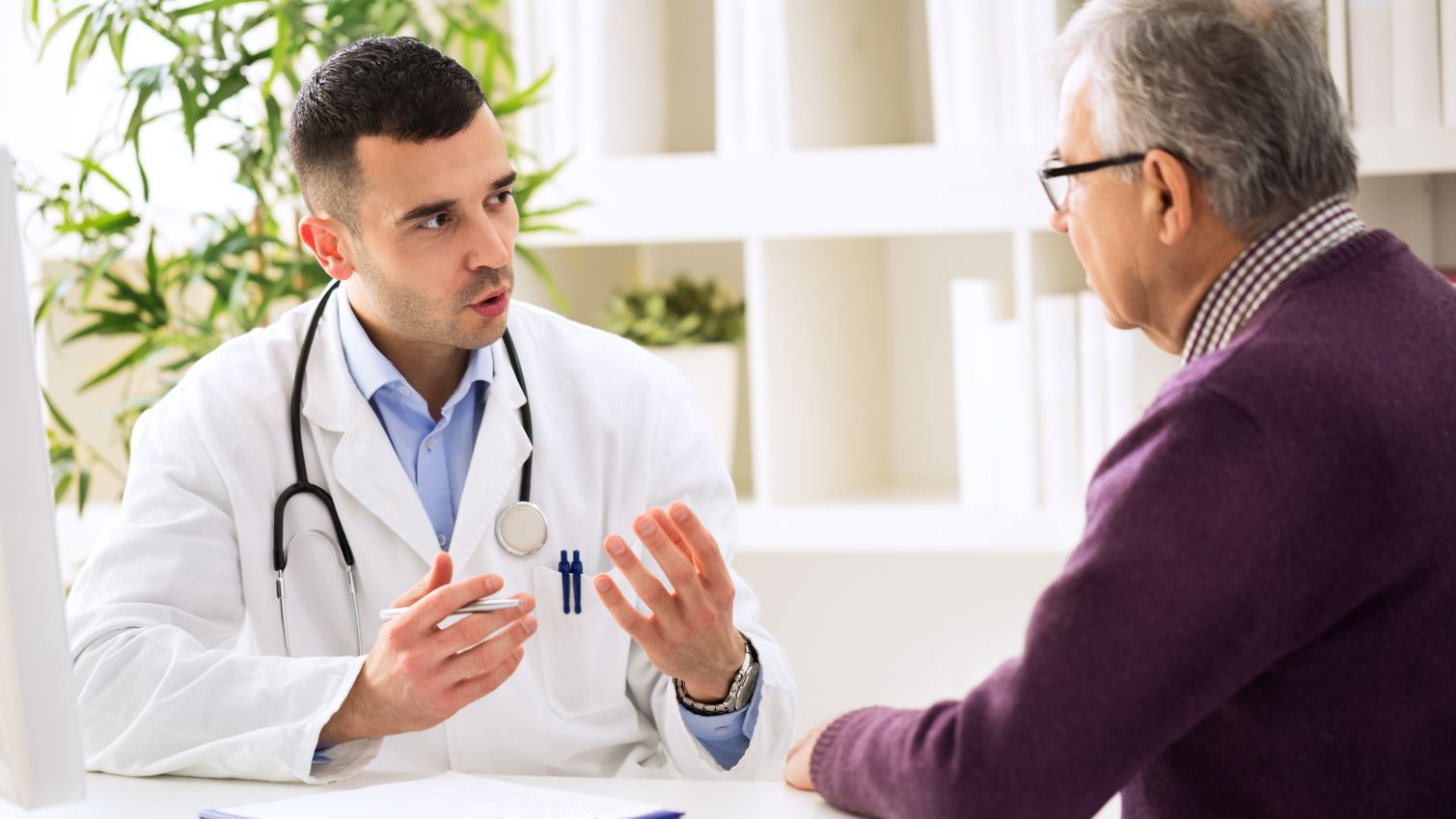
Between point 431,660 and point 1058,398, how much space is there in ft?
4.63

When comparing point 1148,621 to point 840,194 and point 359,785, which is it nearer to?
point 359,785

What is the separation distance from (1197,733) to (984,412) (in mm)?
→ 1510

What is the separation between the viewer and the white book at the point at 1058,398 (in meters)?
2.52

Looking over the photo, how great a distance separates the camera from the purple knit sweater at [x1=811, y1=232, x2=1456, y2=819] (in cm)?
102

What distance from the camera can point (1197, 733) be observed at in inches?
43.9

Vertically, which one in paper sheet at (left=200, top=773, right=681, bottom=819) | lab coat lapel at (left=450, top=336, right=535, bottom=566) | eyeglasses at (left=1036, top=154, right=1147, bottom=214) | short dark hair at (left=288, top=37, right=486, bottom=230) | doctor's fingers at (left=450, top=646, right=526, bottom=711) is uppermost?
short dark hair at (left=288, top=37, right=486, bottom=230)

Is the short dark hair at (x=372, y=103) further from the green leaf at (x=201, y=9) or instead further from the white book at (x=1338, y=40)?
the white book at (x=1338, y=40)

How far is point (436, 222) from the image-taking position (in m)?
1.85

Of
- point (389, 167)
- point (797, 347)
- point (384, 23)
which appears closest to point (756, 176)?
point (797, 347)

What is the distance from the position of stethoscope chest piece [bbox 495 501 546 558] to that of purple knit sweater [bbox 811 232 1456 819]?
30.6 inches

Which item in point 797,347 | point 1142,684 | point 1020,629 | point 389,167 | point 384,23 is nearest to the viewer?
point 1142,684

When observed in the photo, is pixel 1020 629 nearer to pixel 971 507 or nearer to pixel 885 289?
pixel 971 507

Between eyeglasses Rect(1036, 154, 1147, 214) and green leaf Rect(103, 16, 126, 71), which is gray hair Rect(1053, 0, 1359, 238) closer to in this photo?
eyeglasses Rect(1036, 154, 1147, 214)

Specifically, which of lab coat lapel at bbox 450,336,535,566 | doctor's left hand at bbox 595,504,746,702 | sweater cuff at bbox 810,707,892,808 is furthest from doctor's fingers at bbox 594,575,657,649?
lab coat lapel at bbox 450,336,535,566
